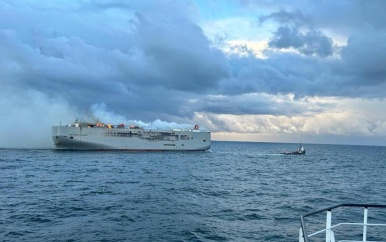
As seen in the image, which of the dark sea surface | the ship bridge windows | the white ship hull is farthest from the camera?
the ship bridge windows

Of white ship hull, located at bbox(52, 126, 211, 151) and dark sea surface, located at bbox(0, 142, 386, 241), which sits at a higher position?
white ship hull, located at bbox(52, 126, 211, 151)

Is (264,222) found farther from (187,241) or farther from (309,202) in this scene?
Result: (309,202)

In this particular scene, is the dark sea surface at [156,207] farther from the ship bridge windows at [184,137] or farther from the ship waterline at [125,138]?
the ship bridge windows at [184,137]

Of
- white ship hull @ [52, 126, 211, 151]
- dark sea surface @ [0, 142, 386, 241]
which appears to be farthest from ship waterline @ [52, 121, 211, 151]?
dark sea surface @ [0, 142, 386, 241]

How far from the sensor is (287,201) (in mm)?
29766

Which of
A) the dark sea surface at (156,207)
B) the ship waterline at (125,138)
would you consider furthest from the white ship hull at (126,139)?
the dark sea surface at (156,207)

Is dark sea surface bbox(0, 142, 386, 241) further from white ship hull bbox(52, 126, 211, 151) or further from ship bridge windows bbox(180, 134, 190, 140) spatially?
ship bridge windows bbox(180, 134, 190, 140)

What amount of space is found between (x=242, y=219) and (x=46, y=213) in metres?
12.1

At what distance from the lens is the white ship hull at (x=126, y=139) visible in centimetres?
10312

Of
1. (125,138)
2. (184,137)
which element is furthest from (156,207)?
(184,137)

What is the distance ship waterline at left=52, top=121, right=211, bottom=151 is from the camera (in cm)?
10319

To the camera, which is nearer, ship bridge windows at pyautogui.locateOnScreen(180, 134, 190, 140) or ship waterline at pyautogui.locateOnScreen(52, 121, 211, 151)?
ship waterline at pyautogui.locateOnScreen(52, 121, 211, 151)

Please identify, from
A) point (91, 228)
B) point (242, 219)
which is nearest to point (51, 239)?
point (91, 228)

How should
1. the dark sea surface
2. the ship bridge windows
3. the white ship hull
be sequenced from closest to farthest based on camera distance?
the dark sea surface → the white ship hull → the ship bridge windows
